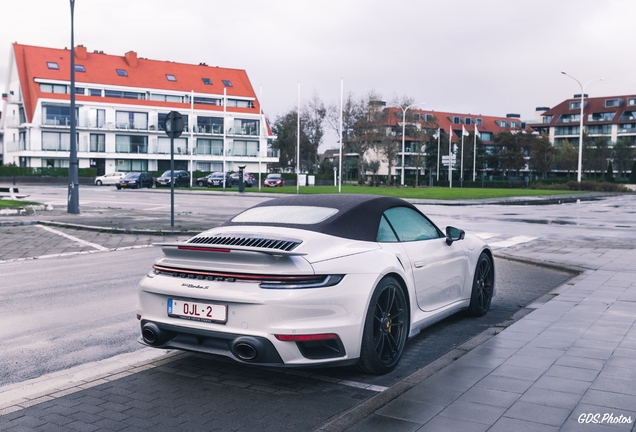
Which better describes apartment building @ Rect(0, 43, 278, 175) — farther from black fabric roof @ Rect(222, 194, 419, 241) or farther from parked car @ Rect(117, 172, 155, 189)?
black fabric roof @ Rect(222, 194, 419, 241)

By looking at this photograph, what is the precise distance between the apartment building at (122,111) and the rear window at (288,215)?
59.3 meters

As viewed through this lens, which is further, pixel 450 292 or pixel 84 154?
→ pixel 84 154

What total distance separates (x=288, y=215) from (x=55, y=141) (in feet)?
231

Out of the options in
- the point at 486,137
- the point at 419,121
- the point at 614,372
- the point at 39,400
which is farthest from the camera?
the point at 486,137

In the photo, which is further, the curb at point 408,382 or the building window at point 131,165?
the building window at point 131,165

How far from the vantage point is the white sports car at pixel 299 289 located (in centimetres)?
449

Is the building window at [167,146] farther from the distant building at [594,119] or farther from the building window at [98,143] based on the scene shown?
the distant building at [594,119]

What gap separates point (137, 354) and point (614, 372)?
12.9ft

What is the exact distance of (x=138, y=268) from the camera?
10531 millimetres

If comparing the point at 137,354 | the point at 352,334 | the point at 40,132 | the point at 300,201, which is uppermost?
the point at 40,132

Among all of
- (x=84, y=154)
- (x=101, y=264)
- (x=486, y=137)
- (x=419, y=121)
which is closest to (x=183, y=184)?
(x=84, y=154)

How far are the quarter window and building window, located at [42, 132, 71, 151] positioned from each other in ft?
229

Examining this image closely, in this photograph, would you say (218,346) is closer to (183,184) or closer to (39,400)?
(39,400)

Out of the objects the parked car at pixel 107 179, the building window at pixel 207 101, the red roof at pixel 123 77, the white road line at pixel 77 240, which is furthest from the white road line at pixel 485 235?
the building window at pixel 207 101
